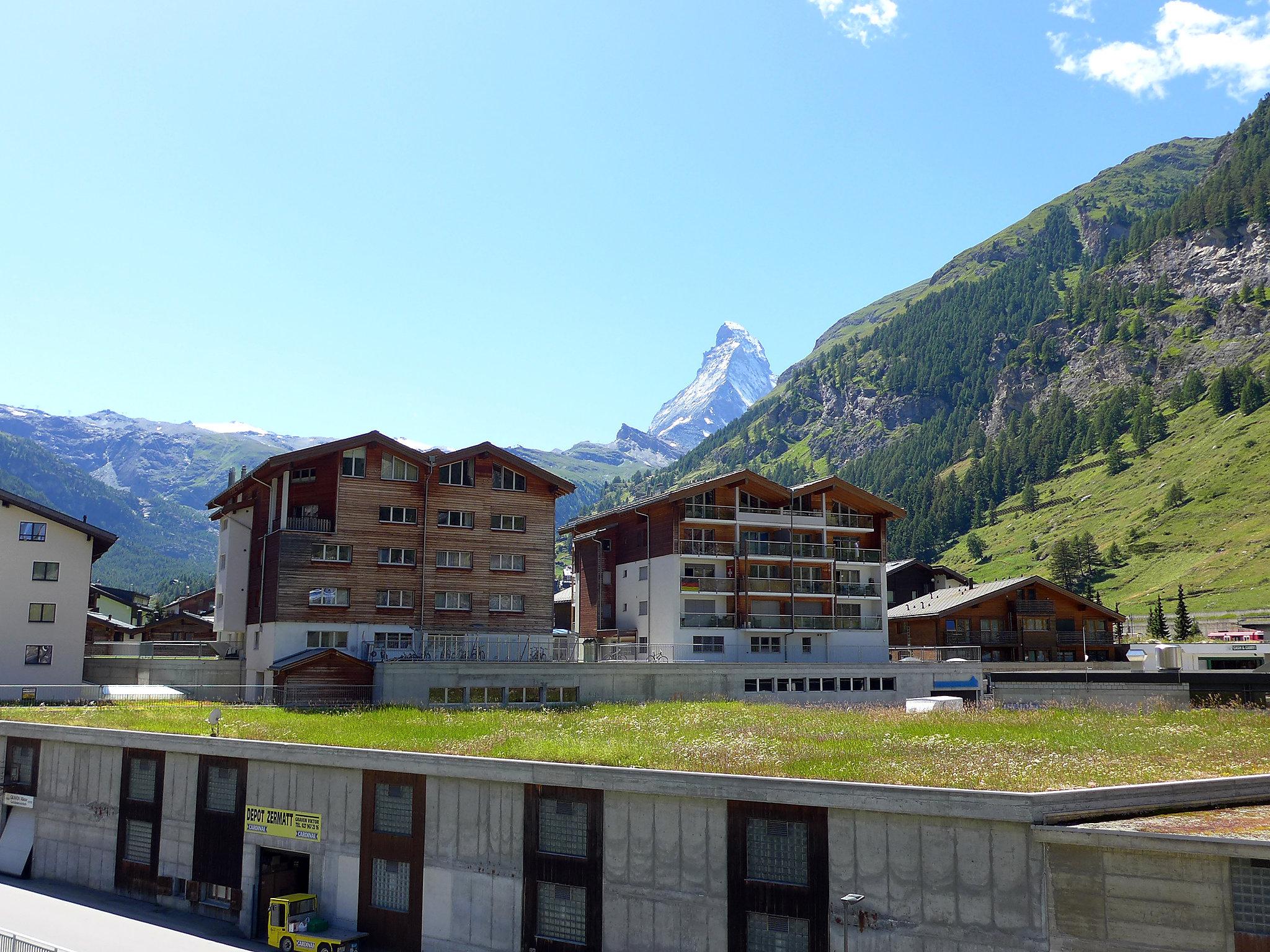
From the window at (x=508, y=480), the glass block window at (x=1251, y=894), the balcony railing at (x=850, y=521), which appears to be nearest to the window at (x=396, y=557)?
the window at (x=508, y=480)

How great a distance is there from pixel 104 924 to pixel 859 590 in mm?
54613

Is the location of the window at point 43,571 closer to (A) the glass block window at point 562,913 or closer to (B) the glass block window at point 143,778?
(B) the glass block window at point 143,778

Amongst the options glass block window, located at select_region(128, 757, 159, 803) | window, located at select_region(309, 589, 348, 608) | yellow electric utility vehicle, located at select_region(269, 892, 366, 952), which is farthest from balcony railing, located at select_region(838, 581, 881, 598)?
yellow electric utility vehicle, located at select_region(269, 892, 366, 952)

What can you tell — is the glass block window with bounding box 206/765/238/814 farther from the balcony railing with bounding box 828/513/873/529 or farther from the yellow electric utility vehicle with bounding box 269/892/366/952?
the balcony railing with bounding box 828/513/873/529

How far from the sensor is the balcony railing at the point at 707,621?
70438mm

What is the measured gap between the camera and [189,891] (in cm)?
3734

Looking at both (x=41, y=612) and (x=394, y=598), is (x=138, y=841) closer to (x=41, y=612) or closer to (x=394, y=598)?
(x=394, y=598)

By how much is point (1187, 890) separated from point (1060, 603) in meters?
82.1

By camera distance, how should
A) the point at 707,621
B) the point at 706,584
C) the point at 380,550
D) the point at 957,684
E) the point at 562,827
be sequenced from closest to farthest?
1. the point at 562,827
2. the point at 380,550
3. the point at 957,684
4. the point at 707,621
5. the point at 706,584

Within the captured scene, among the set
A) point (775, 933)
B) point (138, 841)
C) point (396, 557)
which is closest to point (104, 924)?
point (138, 841)

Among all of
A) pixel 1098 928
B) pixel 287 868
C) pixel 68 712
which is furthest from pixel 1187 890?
pixel 68 712

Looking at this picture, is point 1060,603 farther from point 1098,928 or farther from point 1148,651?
point 1098,928

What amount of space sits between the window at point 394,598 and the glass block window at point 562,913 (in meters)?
34.3

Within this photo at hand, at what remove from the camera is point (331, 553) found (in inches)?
2367
